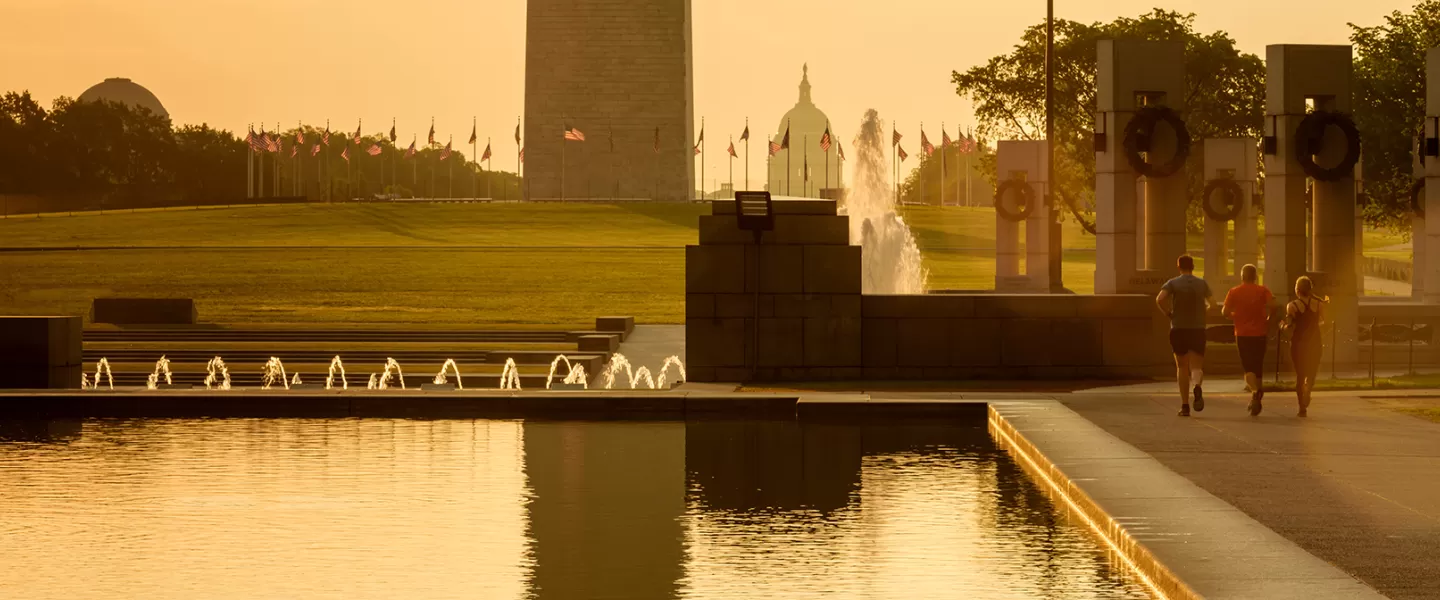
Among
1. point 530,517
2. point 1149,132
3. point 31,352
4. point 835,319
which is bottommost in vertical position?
point 530,517

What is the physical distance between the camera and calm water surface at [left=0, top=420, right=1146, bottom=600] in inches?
431

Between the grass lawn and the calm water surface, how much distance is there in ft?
90.1

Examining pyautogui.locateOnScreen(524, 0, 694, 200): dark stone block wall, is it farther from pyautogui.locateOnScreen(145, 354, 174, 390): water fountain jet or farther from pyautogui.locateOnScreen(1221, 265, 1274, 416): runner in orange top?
pyautogui.locateOnScreen(1221, 265, 1274, 416): runner in orange top

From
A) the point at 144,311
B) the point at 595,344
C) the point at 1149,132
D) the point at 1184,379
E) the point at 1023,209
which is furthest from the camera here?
the point at 1023,209

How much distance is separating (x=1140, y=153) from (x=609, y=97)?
A: 85050mm

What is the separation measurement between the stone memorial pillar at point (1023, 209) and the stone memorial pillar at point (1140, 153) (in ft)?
62.3

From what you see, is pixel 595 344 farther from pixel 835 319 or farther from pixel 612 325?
pixel 835 319

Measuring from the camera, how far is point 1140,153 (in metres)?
33.2

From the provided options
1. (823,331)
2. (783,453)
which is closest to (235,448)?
(783,453)

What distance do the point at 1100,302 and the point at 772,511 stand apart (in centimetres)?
1423

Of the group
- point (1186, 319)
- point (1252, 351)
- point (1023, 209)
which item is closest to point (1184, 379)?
point (1186, 319)

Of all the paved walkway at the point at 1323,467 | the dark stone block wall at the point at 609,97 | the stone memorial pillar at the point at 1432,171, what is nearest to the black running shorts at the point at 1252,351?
the paved walkway at the point at 1323,467

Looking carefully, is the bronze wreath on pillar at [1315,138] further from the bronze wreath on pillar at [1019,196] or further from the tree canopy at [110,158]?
the tree canopy at [110,158]

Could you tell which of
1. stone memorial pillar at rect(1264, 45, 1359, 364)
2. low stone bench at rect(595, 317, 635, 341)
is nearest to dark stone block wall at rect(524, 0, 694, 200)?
low stone bench at rect(595, 317, 635, 341)
